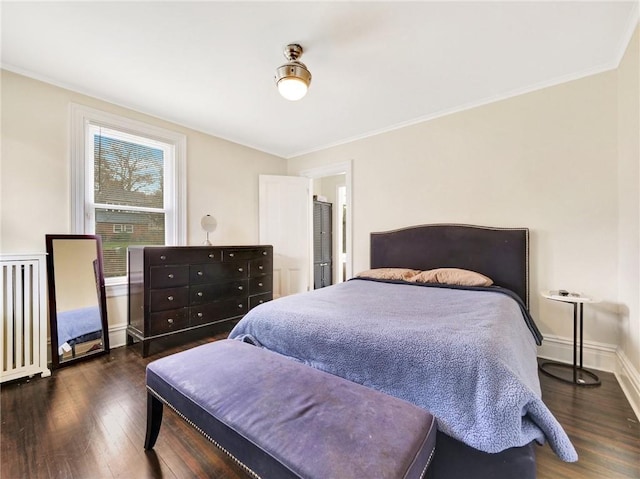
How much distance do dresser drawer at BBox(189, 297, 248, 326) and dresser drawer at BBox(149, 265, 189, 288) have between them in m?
0.31

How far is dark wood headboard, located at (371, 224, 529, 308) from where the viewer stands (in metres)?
2.54

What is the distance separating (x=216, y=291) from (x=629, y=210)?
→ 3599mm

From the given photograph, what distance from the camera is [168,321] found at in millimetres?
2656

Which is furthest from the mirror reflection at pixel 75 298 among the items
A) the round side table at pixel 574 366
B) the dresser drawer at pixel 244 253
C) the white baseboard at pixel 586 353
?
the white baseboard at pixel 586 353

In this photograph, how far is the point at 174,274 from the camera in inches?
106

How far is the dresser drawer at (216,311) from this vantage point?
9.34 ft

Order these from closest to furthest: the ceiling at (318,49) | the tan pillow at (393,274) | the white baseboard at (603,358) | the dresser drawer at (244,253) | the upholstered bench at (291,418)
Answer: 1. the upholstered bench at (291,418)
2. the ceiling at (318,49)
3. the white baseboard at (603,358)
4. the tan pillow at (393,274)
5. the dresser drawer at (244,253)

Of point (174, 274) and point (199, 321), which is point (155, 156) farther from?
point (199, 321)

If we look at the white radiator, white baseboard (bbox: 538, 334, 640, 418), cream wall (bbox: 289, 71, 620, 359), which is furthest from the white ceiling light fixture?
white baseboard (bbox: 538, 334, 640, 418)

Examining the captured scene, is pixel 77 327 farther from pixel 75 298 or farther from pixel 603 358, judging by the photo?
pixel 603 358

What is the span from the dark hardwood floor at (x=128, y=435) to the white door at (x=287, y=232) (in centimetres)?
228

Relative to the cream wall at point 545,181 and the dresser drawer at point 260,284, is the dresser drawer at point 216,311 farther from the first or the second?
the cream wall at point 545,181

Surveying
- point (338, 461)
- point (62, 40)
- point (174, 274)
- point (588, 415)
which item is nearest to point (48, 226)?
point (174, 274)

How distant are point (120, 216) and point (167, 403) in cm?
235
